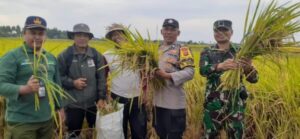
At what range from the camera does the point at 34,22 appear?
3.69 m

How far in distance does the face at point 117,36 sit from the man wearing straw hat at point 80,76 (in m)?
0.24

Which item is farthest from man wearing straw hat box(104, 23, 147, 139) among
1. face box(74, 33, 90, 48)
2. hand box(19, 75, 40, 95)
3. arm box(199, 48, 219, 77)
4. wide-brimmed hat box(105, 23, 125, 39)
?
hand box(19, 75, 40, 95)

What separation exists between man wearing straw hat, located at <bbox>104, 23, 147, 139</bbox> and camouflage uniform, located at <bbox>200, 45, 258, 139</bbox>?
0.78 meters

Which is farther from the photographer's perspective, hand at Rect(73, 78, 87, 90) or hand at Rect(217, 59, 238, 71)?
hand at Rect(73, 78, 87, 90)

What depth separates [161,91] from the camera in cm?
425

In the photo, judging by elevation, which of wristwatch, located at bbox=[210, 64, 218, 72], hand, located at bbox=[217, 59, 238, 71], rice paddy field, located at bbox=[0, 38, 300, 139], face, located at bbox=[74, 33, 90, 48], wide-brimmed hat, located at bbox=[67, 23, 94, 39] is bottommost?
rice paddy field, located at bbox=[0, 38, 300, 139]

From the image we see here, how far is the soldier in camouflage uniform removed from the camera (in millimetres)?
3978

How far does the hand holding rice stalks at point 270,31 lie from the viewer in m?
3.45

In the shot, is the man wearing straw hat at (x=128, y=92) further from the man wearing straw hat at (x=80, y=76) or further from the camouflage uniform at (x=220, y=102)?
the camouflage uniform at (x=220, y=102)

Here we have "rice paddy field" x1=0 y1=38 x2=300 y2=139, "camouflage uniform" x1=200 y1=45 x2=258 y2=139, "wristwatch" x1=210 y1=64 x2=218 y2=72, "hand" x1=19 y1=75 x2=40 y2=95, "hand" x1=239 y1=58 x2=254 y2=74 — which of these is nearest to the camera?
"hand" x1=19 y1=75 x2=40 y2=95

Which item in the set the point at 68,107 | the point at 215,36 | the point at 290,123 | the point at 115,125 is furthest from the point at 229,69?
the point at 68,107

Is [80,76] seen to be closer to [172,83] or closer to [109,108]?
[109,108]

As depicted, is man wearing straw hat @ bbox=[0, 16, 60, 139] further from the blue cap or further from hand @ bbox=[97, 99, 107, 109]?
hand @ bbox=[97, 99, 107, 109]

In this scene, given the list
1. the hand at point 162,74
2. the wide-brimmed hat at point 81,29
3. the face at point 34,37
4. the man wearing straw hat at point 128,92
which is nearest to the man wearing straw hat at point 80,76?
the wide-brimmed hat at point 81,29
